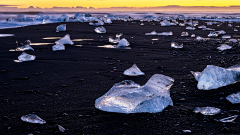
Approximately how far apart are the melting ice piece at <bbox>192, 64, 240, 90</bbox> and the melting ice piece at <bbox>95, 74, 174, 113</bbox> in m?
0.62

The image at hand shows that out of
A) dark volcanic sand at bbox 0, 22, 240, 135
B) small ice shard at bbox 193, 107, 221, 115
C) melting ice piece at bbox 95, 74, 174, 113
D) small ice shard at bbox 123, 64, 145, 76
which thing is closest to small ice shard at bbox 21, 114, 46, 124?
dark volcanic sand at bbox 0, 22, 240, 135

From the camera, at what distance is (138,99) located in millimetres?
1922

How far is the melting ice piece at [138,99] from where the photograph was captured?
1896 millimetres

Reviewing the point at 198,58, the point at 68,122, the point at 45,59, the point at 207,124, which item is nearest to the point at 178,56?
the point at 198,58

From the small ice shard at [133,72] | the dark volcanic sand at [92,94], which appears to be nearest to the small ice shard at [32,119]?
the dark volcanic sand at [92,94]

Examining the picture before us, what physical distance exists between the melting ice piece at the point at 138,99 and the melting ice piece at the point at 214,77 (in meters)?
0.62

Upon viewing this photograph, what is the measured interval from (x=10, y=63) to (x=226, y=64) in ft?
11.0

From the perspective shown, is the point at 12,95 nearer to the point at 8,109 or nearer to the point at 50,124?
the point at 8,109

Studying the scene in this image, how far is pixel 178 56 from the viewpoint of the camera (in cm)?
441

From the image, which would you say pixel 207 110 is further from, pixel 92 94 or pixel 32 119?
pixel 32 119

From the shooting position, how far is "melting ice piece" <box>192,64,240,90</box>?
2.48 m

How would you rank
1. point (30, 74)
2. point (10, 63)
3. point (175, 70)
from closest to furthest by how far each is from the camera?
point (30, 74)
point (175, 70)
point (10, 63)

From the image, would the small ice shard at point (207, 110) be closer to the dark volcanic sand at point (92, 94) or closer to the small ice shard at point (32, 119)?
the dark volcanic sand at point (92, 94)

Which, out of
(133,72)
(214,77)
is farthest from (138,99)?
(133,72)
